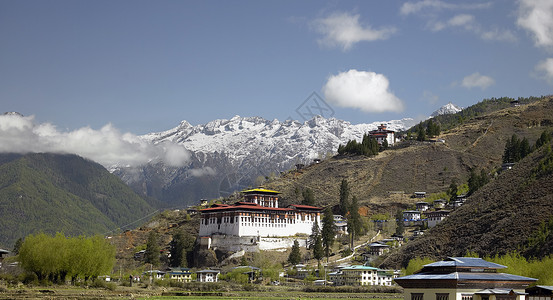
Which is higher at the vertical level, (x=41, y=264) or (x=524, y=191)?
(x=524, y=191)

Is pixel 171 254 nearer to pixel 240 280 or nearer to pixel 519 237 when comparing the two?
pixel 240 280

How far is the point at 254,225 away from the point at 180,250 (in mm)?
17049

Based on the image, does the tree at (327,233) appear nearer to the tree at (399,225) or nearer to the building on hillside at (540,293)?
the tree at (399,225)

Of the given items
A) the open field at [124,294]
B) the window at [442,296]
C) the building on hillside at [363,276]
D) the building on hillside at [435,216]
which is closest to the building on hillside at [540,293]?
the window at [442,296]

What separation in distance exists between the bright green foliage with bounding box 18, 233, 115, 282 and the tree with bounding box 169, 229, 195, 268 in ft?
156

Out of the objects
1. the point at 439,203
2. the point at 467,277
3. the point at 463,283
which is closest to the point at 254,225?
the point at 439,203

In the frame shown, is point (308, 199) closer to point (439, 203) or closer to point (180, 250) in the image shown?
point (439, 203)

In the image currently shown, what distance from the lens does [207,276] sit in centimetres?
14438

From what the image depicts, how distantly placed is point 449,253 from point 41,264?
62551 millimetres

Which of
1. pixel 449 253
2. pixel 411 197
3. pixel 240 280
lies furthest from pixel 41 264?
pixel 411 197

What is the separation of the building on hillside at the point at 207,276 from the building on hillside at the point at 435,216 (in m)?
50.2

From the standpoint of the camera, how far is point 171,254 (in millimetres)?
165625

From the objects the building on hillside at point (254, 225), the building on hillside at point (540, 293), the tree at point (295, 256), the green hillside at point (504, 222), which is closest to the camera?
the building on hillside at point (540, 293)

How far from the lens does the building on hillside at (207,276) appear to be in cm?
14350
